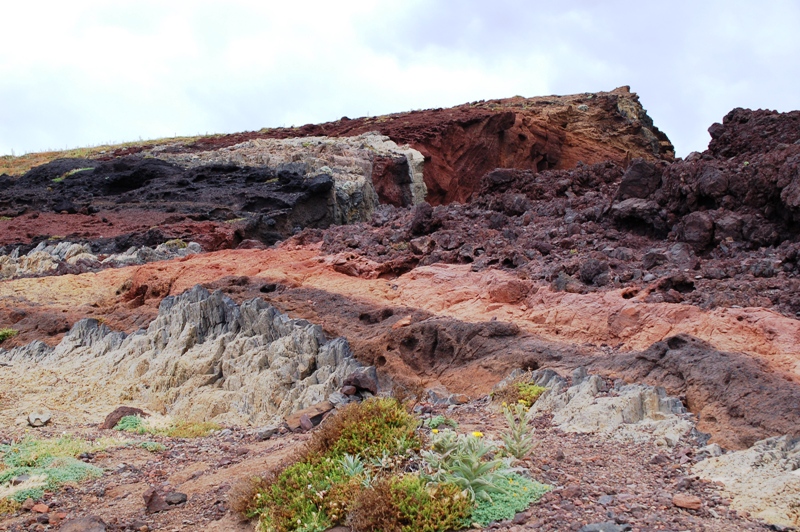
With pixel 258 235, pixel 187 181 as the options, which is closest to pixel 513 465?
pixel 258 235

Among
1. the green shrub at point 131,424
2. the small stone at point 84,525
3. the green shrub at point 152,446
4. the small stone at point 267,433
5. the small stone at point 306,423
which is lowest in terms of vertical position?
the green shrub at point 131,424

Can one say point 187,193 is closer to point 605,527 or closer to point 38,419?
point 38,419

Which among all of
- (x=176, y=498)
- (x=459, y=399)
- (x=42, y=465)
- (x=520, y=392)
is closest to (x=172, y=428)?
(x=42, y=465)

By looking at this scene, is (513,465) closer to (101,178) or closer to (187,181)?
(187,181)

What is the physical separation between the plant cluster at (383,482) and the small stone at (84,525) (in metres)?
1.00

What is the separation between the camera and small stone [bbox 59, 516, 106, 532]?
230 inches

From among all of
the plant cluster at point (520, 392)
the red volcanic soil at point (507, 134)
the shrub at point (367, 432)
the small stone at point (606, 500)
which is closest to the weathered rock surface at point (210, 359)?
the plant cluster at point (520, 392)

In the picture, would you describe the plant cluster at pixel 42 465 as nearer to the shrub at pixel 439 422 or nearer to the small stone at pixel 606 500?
the shrub at pixel 439 422

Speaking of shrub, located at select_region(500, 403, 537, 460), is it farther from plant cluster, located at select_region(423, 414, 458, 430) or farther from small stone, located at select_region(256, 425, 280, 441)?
small stone, located at select_region(256, 425, 280, 441)

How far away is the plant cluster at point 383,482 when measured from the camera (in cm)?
514

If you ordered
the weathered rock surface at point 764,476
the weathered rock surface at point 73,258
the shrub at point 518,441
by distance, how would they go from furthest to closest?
the weathered rock surface at point 73,258, the shrub at point 518,441, the weathered rock surface at point 764,476

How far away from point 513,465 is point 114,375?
24.4ft

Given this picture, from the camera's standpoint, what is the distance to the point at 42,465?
7.48m

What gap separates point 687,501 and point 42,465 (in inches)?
227
